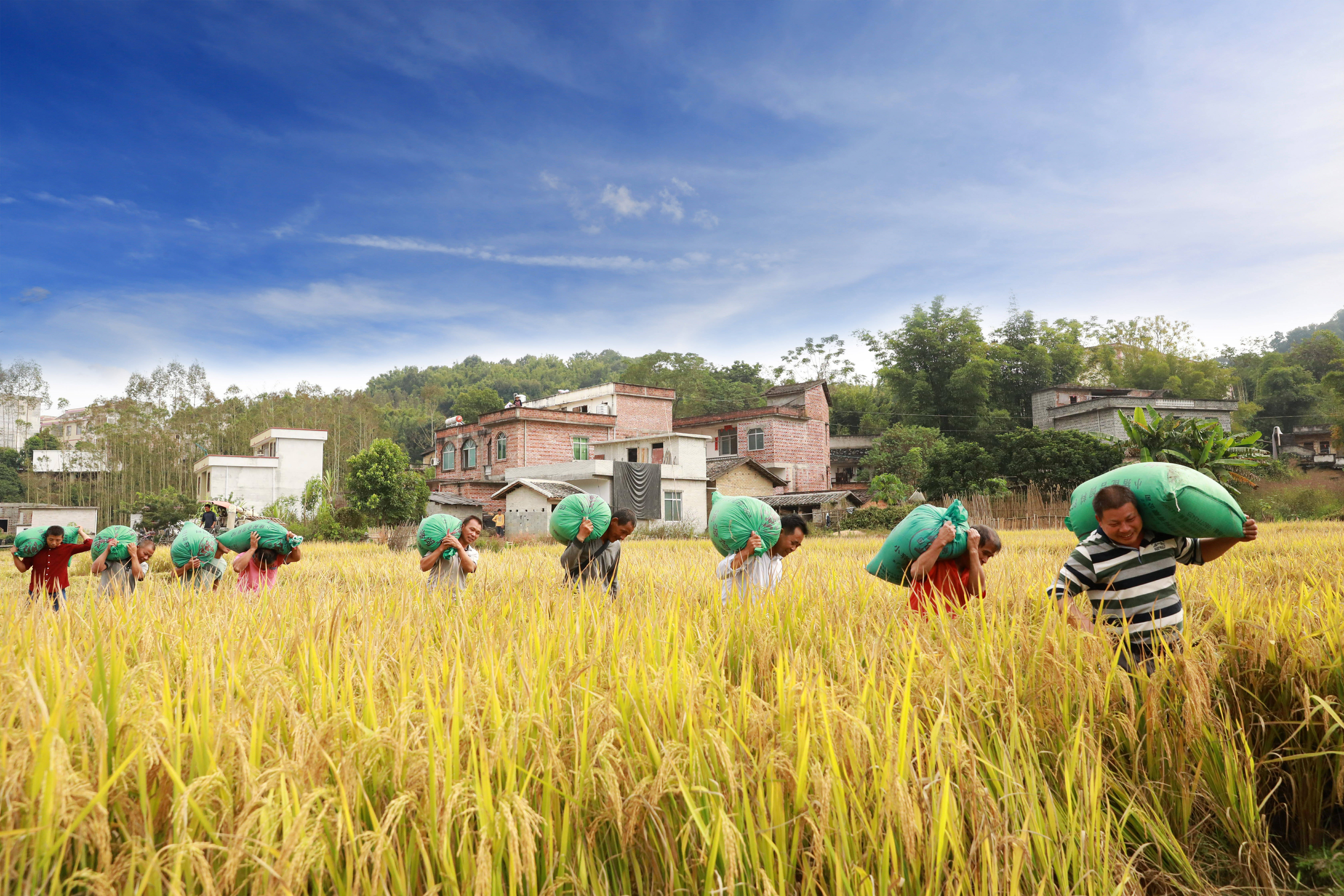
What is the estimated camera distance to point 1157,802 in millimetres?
2092

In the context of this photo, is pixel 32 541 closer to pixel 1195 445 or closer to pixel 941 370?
pixel 1195 445

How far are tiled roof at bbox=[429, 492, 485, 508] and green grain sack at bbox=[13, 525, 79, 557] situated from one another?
2766 centimetres

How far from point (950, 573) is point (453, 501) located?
106ft

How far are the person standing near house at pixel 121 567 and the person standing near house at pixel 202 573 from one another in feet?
0.79

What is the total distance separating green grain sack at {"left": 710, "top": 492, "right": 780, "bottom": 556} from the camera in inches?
185

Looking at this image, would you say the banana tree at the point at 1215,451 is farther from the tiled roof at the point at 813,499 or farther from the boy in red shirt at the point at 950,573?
the boy in red shirt at the point at 950,573

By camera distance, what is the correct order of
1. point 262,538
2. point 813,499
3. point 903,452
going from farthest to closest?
point 903,452, point 813,499, point 262,538

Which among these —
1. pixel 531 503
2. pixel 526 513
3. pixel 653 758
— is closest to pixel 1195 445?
pixel 531 503

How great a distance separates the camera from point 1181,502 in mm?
3020

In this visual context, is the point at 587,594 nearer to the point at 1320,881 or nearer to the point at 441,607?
the point at 441,607

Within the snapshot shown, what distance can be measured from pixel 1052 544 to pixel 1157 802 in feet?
41.8

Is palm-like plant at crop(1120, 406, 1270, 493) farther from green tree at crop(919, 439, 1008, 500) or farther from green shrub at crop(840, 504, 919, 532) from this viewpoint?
green tree at crop(919, 439, 1008, 500)

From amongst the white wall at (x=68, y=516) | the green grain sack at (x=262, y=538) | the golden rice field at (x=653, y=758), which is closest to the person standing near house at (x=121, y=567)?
the green grain sack at (x=262, y=538)

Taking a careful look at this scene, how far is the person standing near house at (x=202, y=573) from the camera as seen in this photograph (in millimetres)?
5164
